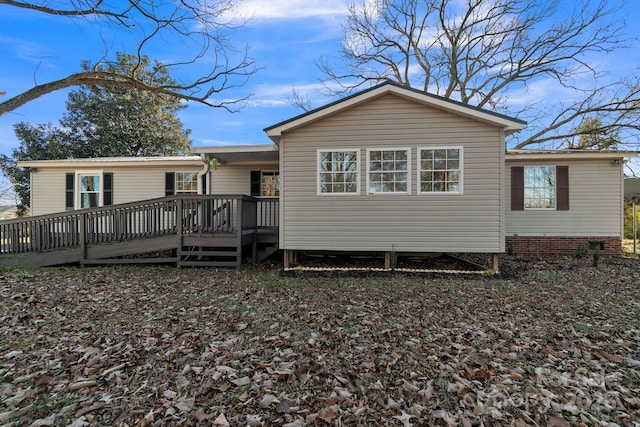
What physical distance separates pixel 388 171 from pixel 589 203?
25.6ft

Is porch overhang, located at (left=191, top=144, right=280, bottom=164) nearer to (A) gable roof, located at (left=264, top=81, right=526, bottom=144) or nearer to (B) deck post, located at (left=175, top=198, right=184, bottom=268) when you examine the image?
(A) gable roof, located at (left=264, top=81, right=526, bottom=144)

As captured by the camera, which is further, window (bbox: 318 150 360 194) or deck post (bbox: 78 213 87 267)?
deck post (bbox: 78 213 87 267)

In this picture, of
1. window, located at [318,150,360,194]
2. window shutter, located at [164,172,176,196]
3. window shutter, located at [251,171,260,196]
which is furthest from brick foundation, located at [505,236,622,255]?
window shutter, located at [164,172,176,196]

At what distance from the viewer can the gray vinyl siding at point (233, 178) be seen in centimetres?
1109

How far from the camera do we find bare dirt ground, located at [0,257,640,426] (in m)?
2.25

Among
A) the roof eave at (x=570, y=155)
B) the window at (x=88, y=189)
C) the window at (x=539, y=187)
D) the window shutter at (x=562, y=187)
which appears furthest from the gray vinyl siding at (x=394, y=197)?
the window at (x=88, y=189)

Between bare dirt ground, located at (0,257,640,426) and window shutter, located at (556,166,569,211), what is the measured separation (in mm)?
5251

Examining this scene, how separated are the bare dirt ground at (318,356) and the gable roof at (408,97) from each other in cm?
366

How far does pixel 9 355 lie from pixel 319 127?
6490mm

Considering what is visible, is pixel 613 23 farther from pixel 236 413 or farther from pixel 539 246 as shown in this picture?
pixel 236 413

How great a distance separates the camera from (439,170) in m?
7.23

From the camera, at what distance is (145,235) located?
315 inches

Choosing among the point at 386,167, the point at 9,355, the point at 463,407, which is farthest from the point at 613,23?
the point at 9,355

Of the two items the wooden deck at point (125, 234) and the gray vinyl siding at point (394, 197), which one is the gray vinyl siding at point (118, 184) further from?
the gray vinyl siding at point (394, 197)
